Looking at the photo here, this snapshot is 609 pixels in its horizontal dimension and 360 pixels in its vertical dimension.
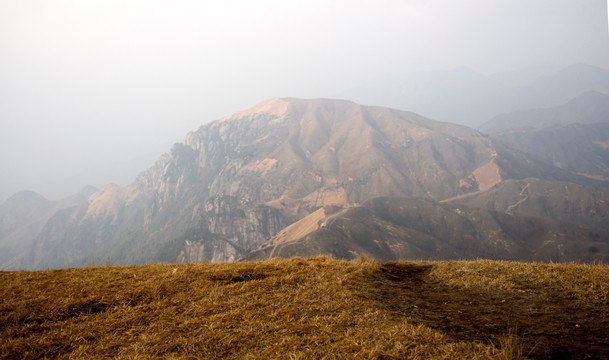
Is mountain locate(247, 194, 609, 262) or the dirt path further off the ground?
the dirt path

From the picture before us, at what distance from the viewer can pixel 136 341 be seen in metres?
5.81

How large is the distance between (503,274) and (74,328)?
37.4ft

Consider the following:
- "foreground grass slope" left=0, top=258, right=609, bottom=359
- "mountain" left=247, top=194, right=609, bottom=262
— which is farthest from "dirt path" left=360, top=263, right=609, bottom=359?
"mountain" left=247, top=194, right=609, bottom=262

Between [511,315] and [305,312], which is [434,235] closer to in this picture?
[511,315]

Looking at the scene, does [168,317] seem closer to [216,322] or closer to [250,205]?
[216,322]

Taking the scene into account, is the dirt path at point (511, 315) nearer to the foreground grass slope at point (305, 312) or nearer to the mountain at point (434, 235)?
the foreground grass slope at point (305, 312)

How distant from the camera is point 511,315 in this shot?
665 centimetres

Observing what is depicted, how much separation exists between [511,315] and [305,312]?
4451 millimetres

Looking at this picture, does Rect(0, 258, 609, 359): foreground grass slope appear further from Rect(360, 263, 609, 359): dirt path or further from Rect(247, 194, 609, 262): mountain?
Rect(247, 194, 609, 262): mountain

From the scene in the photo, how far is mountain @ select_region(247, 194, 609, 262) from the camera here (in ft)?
298

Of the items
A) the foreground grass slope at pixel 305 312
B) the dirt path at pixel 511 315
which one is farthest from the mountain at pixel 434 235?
the dirt path at pixel 511 315

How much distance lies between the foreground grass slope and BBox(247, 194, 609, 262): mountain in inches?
2915

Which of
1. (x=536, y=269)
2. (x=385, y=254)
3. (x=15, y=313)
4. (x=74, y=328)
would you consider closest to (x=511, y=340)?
(x=536, y=269)

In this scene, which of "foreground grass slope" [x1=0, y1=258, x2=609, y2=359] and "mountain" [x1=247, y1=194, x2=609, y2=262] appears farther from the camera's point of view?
"mountain" [x1=247, y1=194, x2=609, y2=262]
